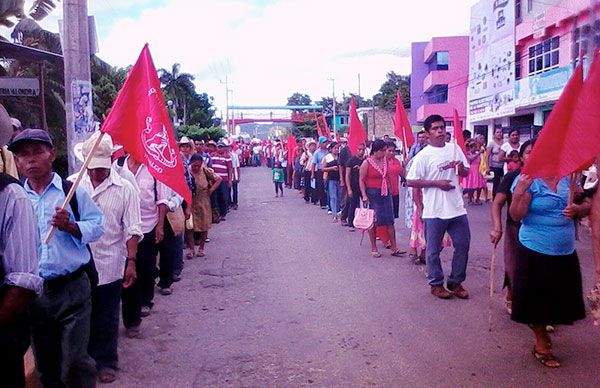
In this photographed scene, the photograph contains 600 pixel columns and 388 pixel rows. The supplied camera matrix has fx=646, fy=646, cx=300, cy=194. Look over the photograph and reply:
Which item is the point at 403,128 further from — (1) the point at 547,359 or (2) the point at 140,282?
(1) the point at 547,359

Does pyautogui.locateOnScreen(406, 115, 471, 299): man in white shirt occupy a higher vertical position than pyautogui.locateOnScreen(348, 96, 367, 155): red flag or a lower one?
lower

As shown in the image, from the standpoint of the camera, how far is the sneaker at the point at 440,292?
21.7ft

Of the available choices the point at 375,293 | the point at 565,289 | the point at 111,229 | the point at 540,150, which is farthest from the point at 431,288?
the point at 111,229

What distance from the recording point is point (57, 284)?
141 inches

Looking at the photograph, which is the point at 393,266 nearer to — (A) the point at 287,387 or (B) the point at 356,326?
(B) the point at 356,326

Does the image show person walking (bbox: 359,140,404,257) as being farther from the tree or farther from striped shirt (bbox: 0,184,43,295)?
the tree

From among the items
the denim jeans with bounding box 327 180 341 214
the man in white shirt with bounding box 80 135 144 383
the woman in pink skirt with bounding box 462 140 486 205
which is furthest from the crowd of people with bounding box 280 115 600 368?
the woman in pink skirt with bounding box 462 140 486 205

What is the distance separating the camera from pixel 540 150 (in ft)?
14.5

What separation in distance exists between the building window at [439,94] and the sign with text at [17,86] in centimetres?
4024

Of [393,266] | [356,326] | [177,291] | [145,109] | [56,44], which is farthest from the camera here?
[56,44]

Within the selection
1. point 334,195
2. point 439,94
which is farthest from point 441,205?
point 439,94

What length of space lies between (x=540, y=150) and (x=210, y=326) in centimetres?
328

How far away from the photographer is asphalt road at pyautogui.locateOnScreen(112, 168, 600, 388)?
456 centimetres

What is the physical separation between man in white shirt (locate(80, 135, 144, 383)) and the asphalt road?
0.28 metres
